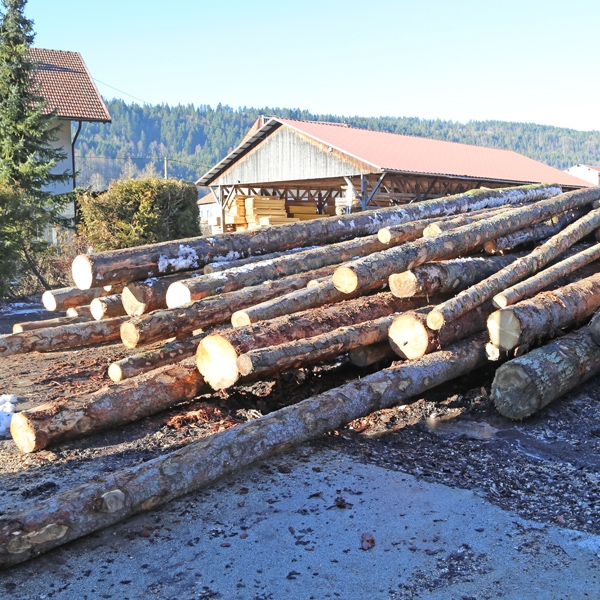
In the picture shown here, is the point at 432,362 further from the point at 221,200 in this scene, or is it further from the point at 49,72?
the point at 49,72

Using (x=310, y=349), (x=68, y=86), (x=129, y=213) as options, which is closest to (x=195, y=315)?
(x=310, y=349)

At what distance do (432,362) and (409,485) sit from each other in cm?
186

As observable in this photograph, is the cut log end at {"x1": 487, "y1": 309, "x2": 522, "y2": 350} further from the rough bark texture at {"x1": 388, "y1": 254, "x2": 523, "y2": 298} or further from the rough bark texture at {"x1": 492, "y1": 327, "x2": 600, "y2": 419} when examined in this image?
the rough bark texture at {"x1": 388, "y1": 254, "x2": 523, "y2": 298}

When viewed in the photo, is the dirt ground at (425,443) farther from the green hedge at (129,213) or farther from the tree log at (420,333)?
the green hedge at (129,213)

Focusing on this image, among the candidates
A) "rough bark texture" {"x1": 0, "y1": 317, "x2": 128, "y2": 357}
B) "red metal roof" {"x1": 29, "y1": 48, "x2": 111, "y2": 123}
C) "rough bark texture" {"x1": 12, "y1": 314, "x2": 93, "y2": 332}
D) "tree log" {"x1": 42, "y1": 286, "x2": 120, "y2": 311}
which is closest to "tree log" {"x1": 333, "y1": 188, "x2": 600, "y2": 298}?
"rough bark texture" {"x1": 0, "y1": 317, "x2": 128, "y2": 357}

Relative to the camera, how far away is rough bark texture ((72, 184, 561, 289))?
7.62m

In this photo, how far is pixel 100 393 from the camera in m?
5.97

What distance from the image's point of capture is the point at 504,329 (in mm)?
6609

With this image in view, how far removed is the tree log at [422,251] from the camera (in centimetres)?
714

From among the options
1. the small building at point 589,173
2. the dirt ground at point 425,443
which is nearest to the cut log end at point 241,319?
the dirt ground at point 425,443

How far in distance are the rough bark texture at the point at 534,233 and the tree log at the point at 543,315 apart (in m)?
1.32

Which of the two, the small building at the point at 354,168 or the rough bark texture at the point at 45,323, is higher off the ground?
the small building at the point at 354,168

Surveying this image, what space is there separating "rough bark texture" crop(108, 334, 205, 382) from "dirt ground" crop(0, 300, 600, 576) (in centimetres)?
56

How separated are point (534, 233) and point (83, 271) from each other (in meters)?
6.34
